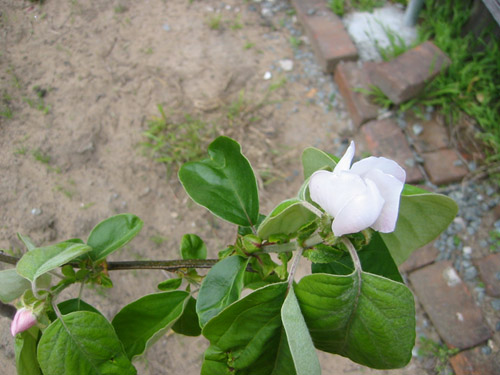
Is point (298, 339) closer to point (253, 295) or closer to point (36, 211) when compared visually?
point (253, 295)

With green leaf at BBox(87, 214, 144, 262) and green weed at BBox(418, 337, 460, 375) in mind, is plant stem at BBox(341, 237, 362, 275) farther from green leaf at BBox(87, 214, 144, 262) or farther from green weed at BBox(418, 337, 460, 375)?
green weed at BBox(418, 337, 460, 375)

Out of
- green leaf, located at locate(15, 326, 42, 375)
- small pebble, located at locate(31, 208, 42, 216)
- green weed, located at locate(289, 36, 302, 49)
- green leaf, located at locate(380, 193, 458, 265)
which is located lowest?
green weed, located at locate(289, 36, 302, 49)

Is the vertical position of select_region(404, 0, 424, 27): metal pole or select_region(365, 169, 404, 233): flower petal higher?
select_region(365, 169, 404, 233): flower petal

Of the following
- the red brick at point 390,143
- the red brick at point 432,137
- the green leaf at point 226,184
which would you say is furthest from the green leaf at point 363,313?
the red brick at point 432,137

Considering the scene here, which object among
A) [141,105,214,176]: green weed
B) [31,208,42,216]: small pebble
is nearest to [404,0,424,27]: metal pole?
[141,105,214,176]: green weed

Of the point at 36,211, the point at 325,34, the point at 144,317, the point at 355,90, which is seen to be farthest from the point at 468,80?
the point at 36,211

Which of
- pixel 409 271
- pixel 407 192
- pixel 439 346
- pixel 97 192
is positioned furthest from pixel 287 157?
pixel 407 192

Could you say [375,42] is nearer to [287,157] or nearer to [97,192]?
[287,157]

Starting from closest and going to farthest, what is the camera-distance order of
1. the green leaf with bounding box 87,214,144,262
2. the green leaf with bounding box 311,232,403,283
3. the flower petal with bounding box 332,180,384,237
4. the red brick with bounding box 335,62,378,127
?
the flower petal with bounding box 332,180,384,237 < the green leaf with bounding box 311,232,403,283 < the green leaf with bounding box 87,214,144,262 < the red brick with bounding box 335,62,378,127

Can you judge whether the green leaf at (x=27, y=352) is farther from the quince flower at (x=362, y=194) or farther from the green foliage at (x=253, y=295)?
the quince flower at (x=362, y=194)
